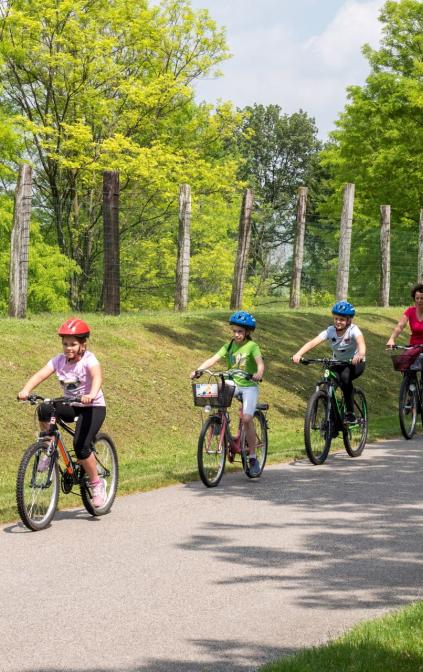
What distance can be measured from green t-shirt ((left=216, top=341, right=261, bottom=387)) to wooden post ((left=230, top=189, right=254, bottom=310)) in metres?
11.9

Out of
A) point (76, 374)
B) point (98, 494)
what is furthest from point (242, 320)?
point (98, 494)

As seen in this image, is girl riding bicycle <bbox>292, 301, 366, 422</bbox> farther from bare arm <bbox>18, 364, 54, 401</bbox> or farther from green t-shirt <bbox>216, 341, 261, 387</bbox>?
bare arm <bbox>18, 364, 54, 401</bbox>

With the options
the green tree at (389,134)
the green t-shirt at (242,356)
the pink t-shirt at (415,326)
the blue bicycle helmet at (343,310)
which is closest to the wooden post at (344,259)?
the green tree at (389,134)

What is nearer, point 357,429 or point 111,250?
point 357,429

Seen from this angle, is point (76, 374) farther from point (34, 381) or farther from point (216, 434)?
point (216, 434)

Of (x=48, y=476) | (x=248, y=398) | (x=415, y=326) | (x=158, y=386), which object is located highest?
(x=415, y=326)

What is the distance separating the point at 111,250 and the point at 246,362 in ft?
27.1

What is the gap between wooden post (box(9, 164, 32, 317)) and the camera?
17234 mm

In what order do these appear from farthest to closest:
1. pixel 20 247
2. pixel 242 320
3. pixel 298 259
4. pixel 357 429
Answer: pixel 298 259 → pixel 20 247 → pixel 357 429 → pixel 242 320

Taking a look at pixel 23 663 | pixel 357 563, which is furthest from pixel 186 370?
pixel 23 663

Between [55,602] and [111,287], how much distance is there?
12754 millimetres

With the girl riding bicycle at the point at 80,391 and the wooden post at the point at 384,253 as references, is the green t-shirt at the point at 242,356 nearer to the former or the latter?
the girl riding bicycle at the point at 80,391

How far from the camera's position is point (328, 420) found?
1213cm

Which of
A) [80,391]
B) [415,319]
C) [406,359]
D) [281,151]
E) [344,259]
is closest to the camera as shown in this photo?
[80,391]
